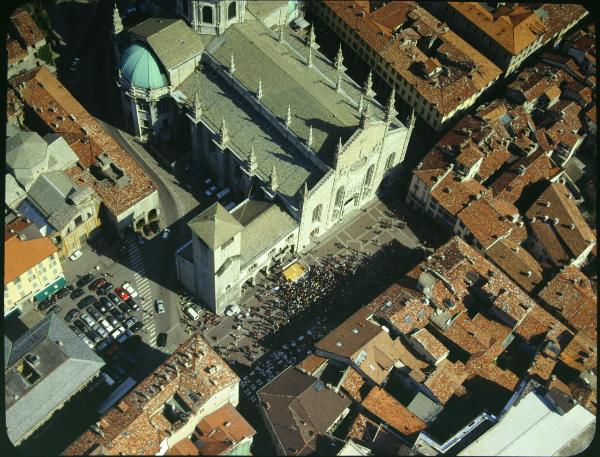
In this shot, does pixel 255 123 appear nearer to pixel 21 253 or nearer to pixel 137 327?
pixel 137 327

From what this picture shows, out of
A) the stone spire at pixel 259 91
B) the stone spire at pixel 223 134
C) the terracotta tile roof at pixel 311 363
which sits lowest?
the terracotta tile roof at pixel 311 363

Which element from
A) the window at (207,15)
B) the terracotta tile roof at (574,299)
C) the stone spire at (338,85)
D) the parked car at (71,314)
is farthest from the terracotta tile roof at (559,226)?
the parked car at (71,314)

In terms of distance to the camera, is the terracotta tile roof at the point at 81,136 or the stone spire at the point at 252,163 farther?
the terracotta tile roof at the point at 81,136

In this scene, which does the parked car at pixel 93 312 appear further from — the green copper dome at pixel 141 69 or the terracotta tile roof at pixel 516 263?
the terracotta tile roof at pixel 516 263

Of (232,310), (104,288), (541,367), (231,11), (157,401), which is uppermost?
(231,11)

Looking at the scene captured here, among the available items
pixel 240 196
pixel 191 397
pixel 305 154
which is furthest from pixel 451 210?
pixel 191 397

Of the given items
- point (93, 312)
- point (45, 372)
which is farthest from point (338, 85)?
point (45, 372)

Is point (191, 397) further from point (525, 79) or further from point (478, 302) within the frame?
point (525, 79)
